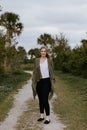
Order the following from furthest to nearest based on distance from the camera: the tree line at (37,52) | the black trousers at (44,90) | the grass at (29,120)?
1. the tree line at (37,52)
2. the black trousers at (44,90)
3. the grass at (29,120)

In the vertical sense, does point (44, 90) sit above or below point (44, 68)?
below

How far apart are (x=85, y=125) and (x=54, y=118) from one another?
59.8 inches

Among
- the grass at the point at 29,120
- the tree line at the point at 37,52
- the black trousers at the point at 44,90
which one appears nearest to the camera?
the grass at the point at 29,120

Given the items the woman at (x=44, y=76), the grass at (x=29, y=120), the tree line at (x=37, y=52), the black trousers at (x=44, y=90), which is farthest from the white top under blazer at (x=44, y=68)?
the tree line at (x=37, y=52)

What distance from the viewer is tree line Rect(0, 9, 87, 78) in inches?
1489

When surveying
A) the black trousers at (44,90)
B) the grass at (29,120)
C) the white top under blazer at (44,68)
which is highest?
the white top under blazer at (44,68)

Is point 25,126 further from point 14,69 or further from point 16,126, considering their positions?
point 14,69

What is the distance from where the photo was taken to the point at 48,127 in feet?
37.0

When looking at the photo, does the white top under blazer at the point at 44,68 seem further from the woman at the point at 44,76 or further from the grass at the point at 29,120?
the grass at the point at 29,120

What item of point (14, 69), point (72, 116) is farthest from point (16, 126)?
point (14, 69)

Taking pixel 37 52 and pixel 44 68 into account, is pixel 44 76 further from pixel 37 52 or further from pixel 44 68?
pixel 37 52

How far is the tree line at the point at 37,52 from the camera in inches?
1489

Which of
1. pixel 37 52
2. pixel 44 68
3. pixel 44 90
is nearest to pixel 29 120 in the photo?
pixel 44 90

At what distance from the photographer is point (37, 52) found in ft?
95.1
